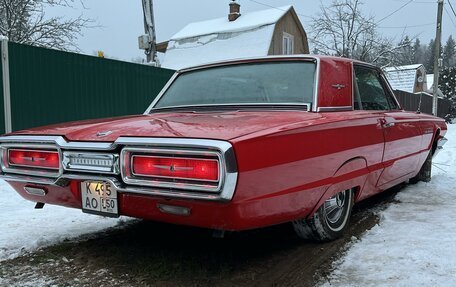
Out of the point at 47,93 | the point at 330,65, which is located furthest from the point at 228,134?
the point at 47,93

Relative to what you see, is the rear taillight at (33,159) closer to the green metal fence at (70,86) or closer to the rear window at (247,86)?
the rear window at (247,86)

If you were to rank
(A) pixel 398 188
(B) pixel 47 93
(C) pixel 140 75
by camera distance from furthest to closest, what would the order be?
1. (C) pixel 140 75
2. (B) pixel 47 93
3. (A) pixel 398 188

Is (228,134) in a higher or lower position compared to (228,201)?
higher

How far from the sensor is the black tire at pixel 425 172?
5.45 metres

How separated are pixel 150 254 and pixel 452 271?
1.96 m

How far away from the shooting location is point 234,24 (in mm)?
24281

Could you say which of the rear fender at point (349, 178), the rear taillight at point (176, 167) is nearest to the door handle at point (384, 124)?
the rear fender at point (349, 178)

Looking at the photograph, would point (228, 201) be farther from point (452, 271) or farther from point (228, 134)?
point (452, 271)

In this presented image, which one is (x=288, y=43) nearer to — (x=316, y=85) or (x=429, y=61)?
(x=316, y=85)

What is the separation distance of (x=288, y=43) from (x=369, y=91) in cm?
2123

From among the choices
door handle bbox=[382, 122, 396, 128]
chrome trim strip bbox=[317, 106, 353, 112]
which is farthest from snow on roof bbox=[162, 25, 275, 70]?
chrome trim strip bbox=[317, 106, 353, 112]

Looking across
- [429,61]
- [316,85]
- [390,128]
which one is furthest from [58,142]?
[429,61]

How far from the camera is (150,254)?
312cm

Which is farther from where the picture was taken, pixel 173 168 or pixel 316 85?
pixel 316 85
